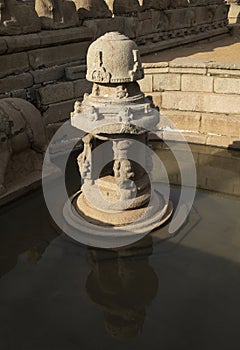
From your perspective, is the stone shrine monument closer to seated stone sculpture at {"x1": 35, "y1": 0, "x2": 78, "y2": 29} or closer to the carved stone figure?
the carved stone figure

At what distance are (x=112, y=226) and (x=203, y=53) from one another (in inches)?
371

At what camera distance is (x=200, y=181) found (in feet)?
23.3

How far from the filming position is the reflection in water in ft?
13.2

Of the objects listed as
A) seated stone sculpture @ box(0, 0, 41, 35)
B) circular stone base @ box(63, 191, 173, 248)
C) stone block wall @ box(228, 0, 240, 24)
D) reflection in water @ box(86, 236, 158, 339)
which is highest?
seated stone sculpture @ box(0, 0, 41, 35)

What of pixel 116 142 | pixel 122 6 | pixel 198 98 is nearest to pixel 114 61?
pixel 116 142

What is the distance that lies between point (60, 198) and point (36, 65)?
4007mm

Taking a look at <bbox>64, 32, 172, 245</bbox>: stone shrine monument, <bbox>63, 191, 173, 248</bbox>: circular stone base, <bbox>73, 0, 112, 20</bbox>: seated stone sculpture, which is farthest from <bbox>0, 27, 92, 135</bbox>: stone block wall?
<bbox>63, 191, 173, 248</bbox>: circular stone base

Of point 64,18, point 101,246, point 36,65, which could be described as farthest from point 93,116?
point 64,18

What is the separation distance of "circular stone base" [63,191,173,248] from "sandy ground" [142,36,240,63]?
699 centimetres

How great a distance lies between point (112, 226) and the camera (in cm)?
547

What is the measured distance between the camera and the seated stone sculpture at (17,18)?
8.18 m

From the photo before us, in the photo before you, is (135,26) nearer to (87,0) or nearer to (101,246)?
(87,0)

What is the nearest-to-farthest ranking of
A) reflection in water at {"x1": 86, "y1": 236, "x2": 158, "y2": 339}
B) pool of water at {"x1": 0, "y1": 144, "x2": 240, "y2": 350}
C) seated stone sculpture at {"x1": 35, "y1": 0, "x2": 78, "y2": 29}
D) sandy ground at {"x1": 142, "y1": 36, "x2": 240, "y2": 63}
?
pool of water at {"x1": 0, "y1": 144, "x2": 240, "y2": 350}, reflection in water at {"x1": 86, "y1": 236, "x2": 158, "y2": 339}, seated stone sculpture at {"x1": 35, "y1": 0, "x2": 78, "y2": 29}, sandy ground at {"x1": 142, "y1": 36, "x2": 240, "y2": 63}

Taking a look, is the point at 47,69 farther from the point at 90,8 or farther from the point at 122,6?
the point at 122,6
